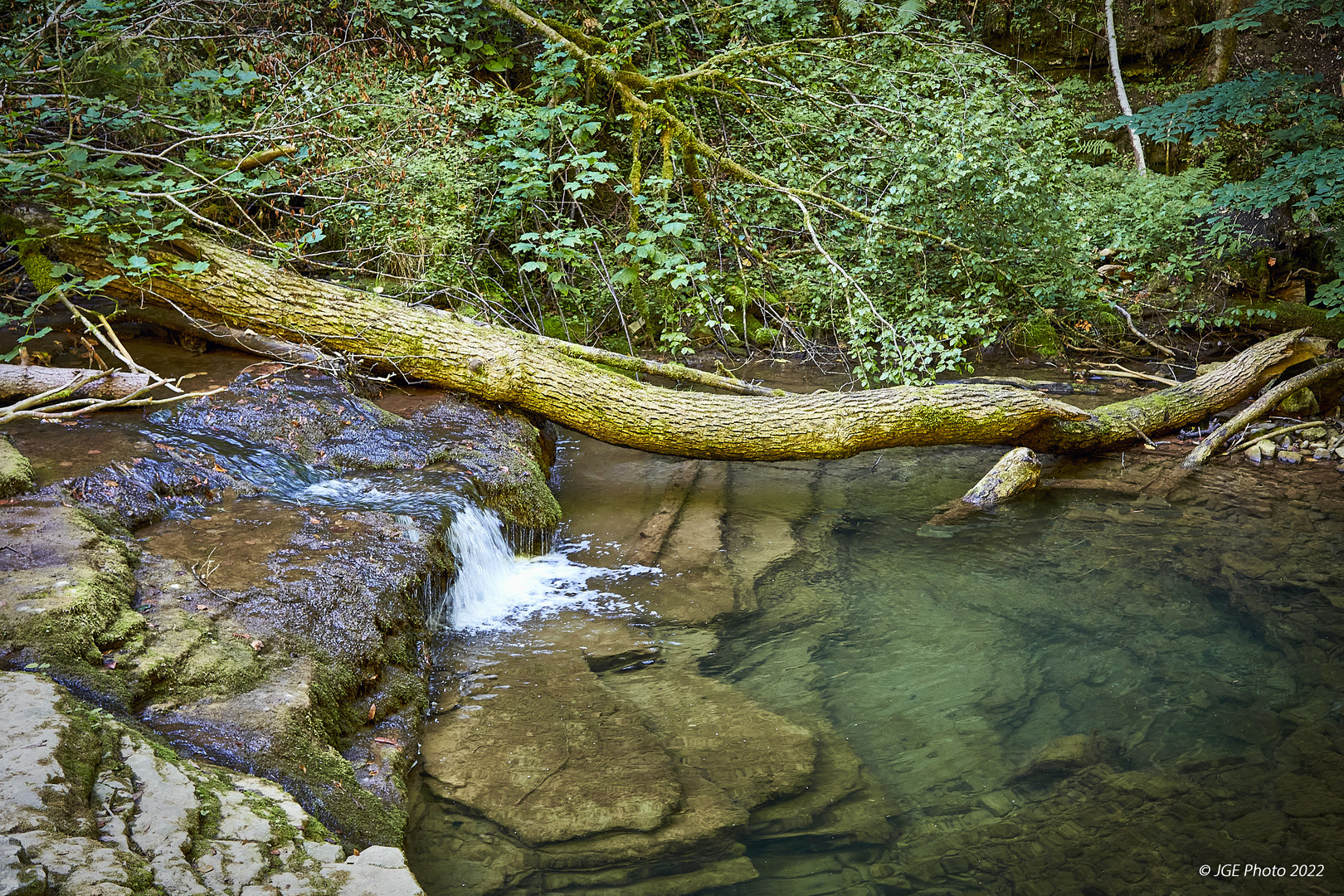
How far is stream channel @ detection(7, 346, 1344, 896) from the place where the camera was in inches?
128

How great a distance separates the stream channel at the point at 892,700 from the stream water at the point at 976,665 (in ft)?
0.06

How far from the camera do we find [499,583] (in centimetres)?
565

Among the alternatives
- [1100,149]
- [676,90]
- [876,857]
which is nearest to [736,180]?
[676,90]

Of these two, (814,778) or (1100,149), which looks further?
(1100,149)

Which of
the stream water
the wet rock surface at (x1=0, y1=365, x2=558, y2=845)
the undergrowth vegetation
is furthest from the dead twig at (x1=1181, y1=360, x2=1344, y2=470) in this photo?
the wet rock surface at (x1=0, y1=365, x2=558, y2=845)

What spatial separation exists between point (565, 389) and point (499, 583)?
184 centimetres

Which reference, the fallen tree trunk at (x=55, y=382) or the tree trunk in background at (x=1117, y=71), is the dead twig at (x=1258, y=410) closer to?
the tree trunk in background at (x=1117, y=71)

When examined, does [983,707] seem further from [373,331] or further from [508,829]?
[373,331]

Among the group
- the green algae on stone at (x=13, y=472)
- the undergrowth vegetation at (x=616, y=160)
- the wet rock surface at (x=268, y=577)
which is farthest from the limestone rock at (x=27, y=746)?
the undergrowth vegetation at (x=616, y=160)

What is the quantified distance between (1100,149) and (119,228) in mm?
14506

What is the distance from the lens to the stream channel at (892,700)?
3260 millimetres

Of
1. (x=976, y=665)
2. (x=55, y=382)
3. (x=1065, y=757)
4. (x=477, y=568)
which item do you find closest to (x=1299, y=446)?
(x=976, y=665)

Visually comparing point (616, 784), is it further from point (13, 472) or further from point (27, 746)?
point (13, 472)

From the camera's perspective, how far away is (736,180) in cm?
879
